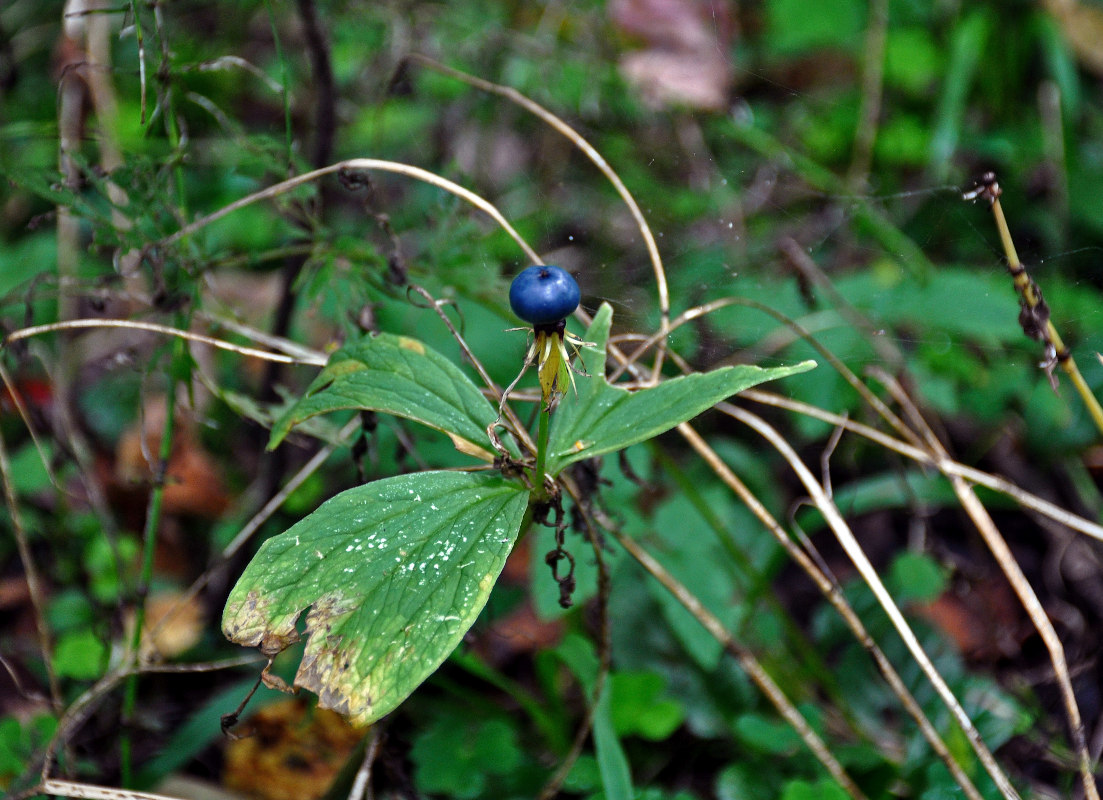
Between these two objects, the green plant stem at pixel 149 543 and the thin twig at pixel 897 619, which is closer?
the thin twig at pixel 897 619

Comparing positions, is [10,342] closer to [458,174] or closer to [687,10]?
[458,174]

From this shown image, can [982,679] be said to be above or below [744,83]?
below

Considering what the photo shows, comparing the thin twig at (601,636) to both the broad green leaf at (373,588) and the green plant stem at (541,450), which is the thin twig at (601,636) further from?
the broad green leaf at (373,588)

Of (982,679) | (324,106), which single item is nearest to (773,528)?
(982,679)

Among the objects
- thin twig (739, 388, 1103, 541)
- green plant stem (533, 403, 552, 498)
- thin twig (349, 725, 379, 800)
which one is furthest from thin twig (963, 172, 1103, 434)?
thin twig (349, 725, 379, 800)

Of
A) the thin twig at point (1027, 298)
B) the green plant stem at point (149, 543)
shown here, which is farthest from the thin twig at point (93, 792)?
the thin twig at point (1027, 298)

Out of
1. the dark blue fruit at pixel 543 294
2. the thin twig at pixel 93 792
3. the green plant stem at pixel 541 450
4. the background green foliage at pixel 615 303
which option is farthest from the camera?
the background green foliage at pixel 615 303
